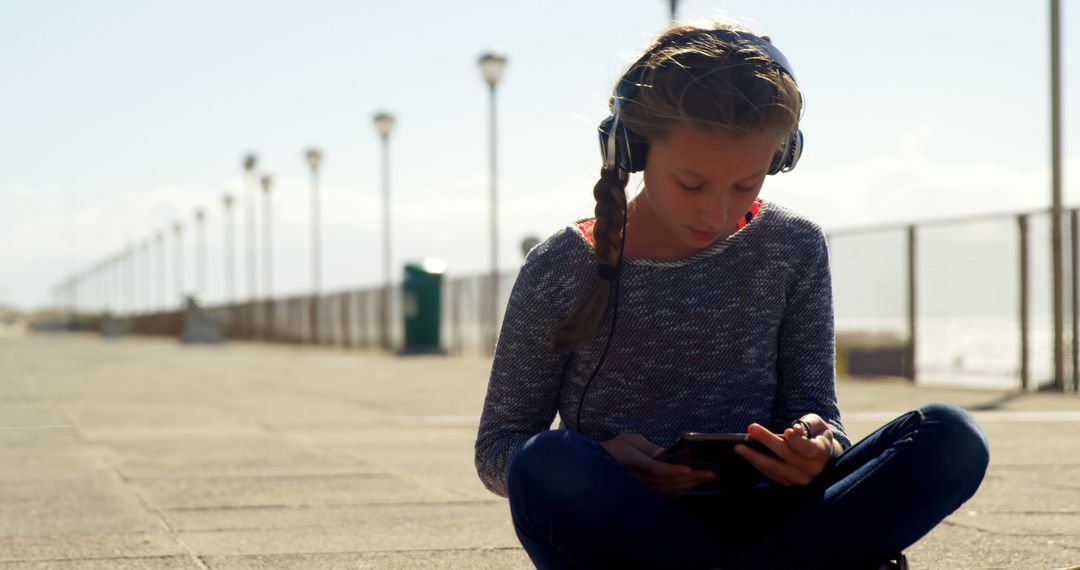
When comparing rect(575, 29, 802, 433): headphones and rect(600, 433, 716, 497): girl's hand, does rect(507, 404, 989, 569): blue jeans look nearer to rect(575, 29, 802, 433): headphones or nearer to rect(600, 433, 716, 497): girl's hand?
rect(600, 433, 716, 497): girl's hand

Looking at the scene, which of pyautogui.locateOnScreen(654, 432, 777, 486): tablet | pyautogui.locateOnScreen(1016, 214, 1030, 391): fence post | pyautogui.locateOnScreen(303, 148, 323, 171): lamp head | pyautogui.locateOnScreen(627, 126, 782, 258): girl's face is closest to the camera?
pyautogui.locateOnScreen(654, 432, 777, 486): tablet

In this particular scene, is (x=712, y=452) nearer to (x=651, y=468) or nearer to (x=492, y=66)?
(x=651, y=468)

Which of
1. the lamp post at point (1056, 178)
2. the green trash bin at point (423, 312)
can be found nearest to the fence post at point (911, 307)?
the lamp post at point (1056, 178)

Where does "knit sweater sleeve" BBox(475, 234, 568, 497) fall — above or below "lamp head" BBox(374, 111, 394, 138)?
below

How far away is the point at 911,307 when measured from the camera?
14805 millimetres

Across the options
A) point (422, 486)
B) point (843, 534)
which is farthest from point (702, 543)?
point (422, 486)

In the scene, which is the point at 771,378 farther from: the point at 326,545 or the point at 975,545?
the point at 326,545

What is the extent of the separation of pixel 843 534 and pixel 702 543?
0.25 meters

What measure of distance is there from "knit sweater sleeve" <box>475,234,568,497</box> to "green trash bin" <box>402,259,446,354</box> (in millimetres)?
26466

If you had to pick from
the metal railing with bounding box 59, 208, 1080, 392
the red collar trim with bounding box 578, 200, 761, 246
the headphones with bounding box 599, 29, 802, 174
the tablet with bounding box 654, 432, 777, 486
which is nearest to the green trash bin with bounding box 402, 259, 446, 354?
the metal railing with bounding box 59, 208, 1080, 392

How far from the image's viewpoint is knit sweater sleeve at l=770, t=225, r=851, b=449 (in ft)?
9.50

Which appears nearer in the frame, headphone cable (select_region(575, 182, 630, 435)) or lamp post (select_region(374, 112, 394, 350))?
headphone cable (select_region(575, 182, 630, 435))

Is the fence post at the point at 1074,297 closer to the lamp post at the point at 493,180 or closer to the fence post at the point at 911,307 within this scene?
the fence post at the point at 911,307

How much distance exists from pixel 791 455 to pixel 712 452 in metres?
0.14
